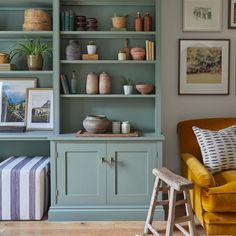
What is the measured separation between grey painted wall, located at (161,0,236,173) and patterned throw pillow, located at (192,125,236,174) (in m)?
0.57

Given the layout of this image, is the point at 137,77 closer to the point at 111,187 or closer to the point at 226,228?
the point at 111,187

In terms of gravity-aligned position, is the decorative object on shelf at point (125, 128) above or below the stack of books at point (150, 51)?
below

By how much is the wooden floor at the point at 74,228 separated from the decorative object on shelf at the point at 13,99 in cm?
101

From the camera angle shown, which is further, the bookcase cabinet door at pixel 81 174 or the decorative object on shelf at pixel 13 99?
the decorative object on shelf at pixel 13 99

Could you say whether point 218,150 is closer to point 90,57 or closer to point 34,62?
point 90,57

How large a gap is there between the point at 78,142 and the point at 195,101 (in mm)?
1352

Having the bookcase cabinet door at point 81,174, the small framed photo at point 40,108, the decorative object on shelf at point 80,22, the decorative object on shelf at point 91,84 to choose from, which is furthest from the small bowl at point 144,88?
the small framed photo at point 40,108

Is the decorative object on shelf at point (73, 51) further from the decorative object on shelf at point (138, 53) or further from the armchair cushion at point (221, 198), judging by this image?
the armchair cushion at point (221, 198)

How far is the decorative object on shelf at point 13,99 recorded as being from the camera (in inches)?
142

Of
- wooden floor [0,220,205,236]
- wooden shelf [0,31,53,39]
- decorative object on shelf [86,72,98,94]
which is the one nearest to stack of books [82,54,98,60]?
decorative object on shelf [86,72,98,94]

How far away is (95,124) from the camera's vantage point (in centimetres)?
326

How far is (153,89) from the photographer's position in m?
3.42

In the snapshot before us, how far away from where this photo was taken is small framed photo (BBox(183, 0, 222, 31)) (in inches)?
144

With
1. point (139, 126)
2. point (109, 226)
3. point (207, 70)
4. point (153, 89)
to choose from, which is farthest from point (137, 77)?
point (109, 226)
